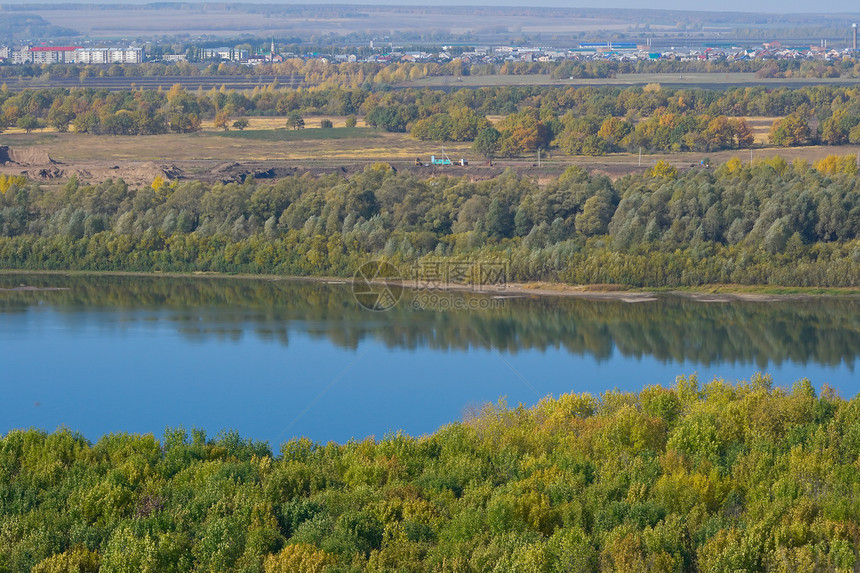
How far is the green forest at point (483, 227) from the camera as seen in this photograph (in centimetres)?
2384

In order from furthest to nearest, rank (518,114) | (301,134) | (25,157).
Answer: (301,134), (518,114), (25,157)

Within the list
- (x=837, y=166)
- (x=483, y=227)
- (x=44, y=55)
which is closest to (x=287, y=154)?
(x=483, y=227)

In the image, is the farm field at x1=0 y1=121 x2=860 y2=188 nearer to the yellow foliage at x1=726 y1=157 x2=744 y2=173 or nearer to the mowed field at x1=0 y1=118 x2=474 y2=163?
the mowed field at x1=0 y1=118 x2=474 y2=163

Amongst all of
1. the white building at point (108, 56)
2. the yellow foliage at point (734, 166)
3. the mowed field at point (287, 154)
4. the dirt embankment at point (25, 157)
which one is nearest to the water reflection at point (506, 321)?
the yellow foliage at point (734, 166)

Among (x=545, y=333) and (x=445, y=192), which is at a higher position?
(x=445, y=192)

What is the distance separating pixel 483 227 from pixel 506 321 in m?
4.53

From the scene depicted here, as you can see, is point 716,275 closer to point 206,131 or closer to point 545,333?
point 545,333

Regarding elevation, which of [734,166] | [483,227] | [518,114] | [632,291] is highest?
[518,114]

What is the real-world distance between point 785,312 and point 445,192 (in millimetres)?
8542

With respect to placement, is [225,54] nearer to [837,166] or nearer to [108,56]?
[108,56]

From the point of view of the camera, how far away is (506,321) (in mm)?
21641

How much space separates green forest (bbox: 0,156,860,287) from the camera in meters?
23.8

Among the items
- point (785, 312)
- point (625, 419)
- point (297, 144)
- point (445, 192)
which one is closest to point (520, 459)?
point (625, 419)

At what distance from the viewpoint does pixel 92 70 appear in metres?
62.4
